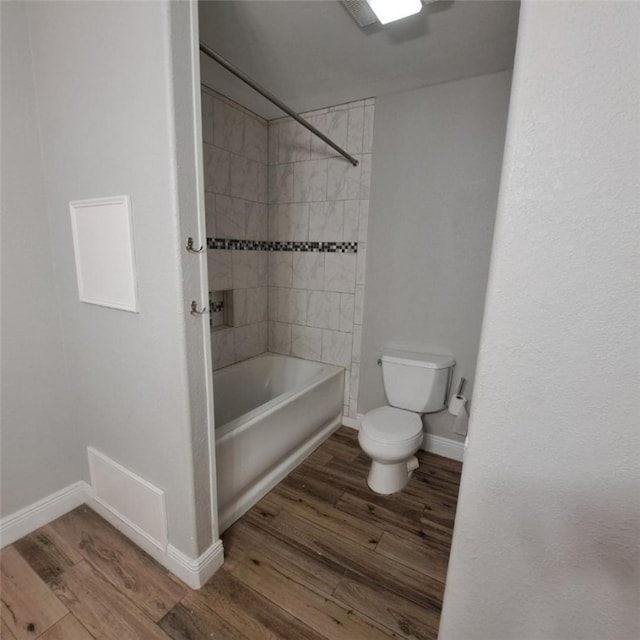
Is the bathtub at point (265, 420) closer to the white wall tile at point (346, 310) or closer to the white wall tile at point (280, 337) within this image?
the white wall tile at point (280, 337)

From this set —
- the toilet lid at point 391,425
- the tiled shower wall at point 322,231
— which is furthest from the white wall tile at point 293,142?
the toilet lid at point 391,425

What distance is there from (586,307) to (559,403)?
0.16m

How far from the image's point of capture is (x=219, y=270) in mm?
2348

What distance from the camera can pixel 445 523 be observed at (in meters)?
1.73

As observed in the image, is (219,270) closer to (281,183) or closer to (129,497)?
(281,183)

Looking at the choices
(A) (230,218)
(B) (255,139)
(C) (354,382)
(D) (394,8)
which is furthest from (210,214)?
(C) (354,382)

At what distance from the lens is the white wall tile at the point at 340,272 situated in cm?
244

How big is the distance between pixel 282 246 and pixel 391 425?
5.40ft

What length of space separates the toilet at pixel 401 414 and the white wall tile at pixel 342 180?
117 cm

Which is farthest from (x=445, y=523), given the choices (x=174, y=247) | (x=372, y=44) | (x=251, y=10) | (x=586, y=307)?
(x=251, y=10)

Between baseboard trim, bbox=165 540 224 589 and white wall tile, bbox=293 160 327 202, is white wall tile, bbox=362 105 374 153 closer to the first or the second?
white wall tile, bbox=293 160 327 202

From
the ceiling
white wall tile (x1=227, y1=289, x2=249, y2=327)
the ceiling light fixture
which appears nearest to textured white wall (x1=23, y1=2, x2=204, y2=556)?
the ceiling

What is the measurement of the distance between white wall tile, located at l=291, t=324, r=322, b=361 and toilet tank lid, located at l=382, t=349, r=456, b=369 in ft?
2.00

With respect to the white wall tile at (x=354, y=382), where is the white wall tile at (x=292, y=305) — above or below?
above
